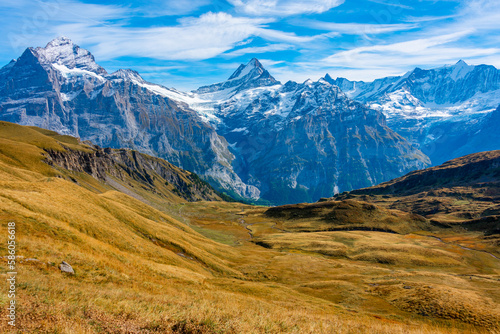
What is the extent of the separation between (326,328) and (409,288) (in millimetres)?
46933

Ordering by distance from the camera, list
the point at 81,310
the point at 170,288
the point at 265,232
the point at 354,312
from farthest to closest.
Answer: the point at 265,232, the point at 354,312, the point at 170,288, the point at 81,310

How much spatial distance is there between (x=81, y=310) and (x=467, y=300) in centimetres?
5784

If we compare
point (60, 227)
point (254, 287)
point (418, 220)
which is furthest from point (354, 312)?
point (418, 220)

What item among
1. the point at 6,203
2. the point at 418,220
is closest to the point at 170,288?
the point at 6,203

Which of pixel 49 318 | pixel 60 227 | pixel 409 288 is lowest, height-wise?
pixel 409 288

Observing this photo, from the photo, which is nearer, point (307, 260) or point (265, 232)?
point (307, 260)

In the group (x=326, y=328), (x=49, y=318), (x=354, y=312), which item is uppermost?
(x=49, y=318)

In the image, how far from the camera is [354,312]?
43.6m

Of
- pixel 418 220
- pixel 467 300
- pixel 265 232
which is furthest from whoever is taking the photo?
pixel 418 220

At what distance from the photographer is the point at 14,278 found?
1894 cm

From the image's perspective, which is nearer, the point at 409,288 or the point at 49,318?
the point at 49,318

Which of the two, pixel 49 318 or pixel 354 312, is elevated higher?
pixel 49 318

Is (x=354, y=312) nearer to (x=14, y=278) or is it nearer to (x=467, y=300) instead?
(x=467, y=300)

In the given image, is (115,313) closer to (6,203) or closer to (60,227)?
(60,227)
